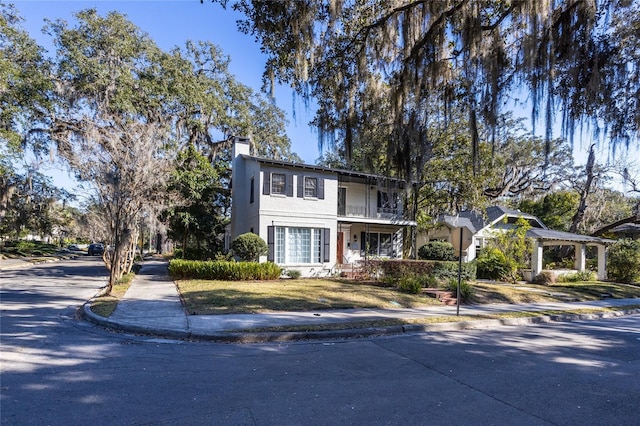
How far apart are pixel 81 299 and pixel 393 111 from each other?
1084 cm

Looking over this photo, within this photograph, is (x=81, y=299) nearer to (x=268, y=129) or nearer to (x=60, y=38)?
(x=60, y=38)

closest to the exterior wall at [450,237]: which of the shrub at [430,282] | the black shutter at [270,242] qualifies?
the shrub at [430,282]

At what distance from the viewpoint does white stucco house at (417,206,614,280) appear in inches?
853

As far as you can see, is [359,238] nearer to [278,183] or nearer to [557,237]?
[278,183]

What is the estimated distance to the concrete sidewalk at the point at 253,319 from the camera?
7375 millimetres

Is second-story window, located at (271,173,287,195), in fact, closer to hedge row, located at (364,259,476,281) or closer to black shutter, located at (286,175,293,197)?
black shutter, located at (286,175,293,197)

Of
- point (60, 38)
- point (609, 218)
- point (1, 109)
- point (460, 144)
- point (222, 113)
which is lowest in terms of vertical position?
point (609, 218)

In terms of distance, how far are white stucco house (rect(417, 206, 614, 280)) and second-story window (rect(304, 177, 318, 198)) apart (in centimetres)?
867

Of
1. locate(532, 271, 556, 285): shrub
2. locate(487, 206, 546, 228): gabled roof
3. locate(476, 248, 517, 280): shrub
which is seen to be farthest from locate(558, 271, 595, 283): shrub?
locate(487, 206, 546, 228): gabled roof

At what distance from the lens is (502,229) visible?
70.5 ft

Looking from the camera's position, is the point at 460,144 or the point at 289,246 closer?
the point at 289,246

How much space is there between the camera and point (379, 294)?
1291cm

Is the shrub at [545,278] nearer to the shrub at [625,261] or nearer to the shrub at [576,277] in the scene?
the shrub at [576,277]

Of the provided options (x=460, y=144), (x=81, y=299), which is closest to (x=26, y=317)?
(x=81, y=299)
